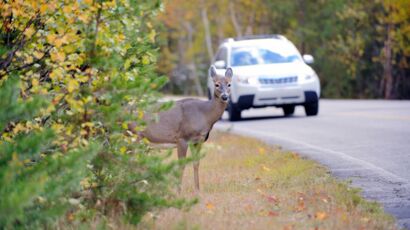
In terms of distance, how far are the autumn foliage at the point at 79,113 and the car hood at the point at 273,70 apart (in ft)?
55.3

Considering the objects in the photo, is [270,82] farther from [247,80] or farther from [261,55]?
[261,55]

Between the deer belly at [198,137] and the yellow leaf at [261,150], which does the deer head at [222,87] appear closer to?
the deer belly at [198,137]

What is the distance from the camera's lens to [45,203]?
8273 millimetres

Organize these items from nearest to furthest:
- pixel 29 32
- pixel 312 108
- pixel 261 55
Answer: pixel 29 32, pixel 312 108, pixel 261 55

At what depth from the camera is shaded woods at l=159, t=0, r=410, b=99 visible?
146 feet

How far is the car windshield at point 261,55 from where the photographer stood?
2709cm

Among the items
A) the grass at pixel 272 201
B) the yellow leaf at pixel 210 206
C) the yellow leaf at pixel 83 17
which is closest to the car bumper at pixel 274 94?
the grass at pixel 272 201

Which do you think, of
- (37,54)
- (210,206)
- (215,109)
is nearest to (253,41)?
(215,109)

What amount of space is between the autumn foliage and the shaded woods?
34.3 meters

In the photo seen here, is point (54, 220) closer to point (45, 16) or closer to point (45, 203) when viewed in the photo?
point (45, 203)

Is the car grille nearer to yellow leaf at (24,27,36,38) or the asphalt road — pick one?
the asphalt road

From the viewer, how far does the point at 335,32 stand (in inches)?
2030

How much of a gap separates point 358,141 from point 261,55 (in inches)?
371

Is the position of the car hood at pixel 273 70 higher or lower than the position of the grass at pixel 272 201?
lower
